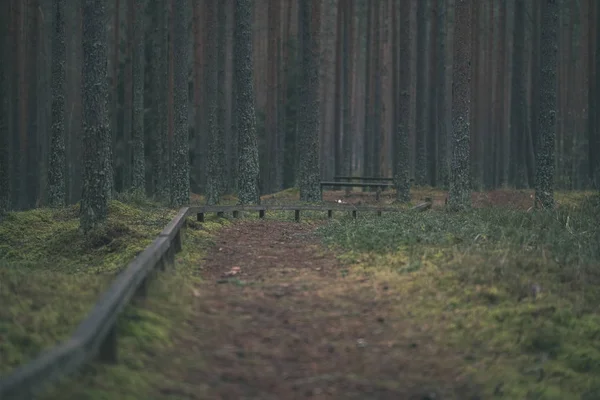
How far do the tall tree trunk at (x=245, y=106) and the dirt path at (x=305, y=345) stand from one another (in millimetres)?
10684

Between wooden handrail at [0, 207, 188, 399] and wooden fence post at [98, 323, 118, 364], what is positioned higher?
wooden handrail at [0, 207, 188, 399]

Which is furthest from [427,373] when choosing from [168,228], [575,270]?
[168,228]

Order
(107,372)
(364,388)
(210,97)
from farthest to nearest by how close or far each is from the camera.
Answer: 1. (210,97)
2. (364,388)
3. (107,372)

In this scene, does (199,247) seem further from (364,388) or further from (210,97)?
(210,97)

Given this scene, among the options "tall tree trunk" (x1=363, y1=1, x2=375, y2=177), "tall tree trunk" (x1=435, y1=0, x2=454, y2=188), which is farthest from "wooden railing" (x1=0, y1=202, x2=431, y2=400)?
"tall tree trunk" (x1=363, y1=1, x2=375, y2=177)

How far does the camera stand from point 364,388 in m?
6.77

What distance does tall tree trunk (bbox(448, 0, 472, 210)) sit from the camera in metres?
21.4

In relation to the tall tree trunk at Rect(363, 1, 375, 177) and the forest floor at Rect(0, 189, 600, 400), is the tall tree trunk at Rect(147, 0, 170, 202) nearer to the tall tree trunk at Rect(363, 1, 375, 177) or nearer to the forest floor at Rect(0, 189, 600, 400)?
the tall tree trunk at Rect(363, 1, 375, 177)

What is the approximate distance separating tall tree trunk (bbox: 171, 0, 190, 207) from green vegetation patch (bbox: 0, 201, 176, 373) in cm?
104

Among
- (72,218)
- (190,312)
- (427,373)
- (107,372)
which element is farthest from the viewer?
(72,218)

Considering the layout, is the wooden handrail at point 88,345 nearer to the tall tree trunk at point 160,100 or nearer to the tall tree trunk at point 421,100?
the tall tree trunk at point 160,100

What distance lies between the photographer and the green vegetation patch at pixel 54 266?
6.77 metres

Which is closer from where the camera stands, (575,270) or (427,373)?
(427,373)

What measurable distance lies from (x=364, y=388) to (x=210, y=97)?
67.5ft
